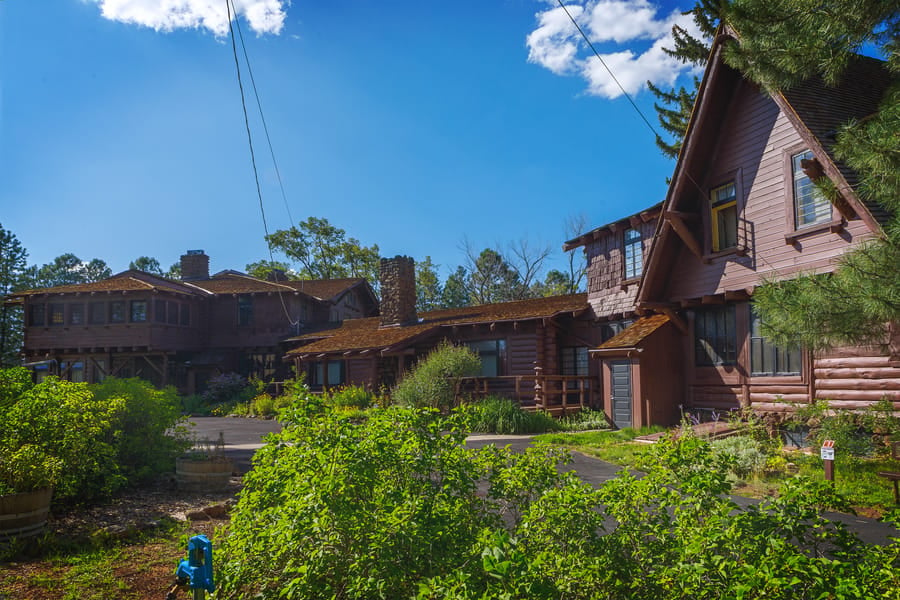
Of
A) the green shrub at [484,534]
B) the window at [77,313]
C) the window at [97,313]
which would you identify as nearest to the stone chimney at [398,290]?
the window at [97,313]

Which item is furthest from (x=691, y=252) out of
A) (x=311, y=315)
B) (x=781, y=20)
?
(x=311, y=315)

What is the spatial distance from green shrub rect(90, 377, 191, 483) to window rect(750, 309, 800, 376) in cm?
1166

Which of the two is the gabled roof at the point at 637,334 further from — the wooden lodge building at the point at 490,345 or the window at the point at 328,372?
the window at the point at 328,372

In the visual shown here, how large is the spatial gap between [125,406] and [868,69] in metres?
17.1

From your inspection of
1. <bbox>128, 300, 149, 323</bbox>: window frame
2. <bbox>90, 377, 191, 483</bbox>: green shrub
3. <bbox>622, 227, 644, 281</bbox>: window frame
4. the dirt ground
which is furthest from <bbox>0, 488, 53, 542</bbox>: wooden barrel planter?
<bbox>128, 300, 149, 323</bbox>: window frame

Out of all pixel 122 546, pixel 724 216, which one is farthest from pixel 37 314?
pixel 724 216

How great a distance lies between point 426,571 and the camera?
3.65 metres

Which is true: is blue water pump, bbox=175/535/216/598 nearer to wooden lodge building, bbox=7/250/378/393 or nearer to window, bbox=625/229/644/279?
window, bbox=625/229/644/279

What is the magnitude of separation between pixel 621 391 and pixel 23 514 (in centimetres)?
1444

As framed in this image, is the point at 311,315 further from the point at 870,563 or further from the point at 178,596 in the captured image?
the point at 870,563

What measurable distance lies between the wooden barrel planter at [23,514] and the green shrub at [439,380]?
13266 millimetres

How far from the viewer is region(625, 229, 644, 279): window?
20.8 meters

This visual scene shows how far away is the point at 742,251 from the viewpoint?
1481cm

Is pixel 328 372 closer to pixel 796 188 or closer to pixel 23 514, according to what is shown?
pixel 796 188
